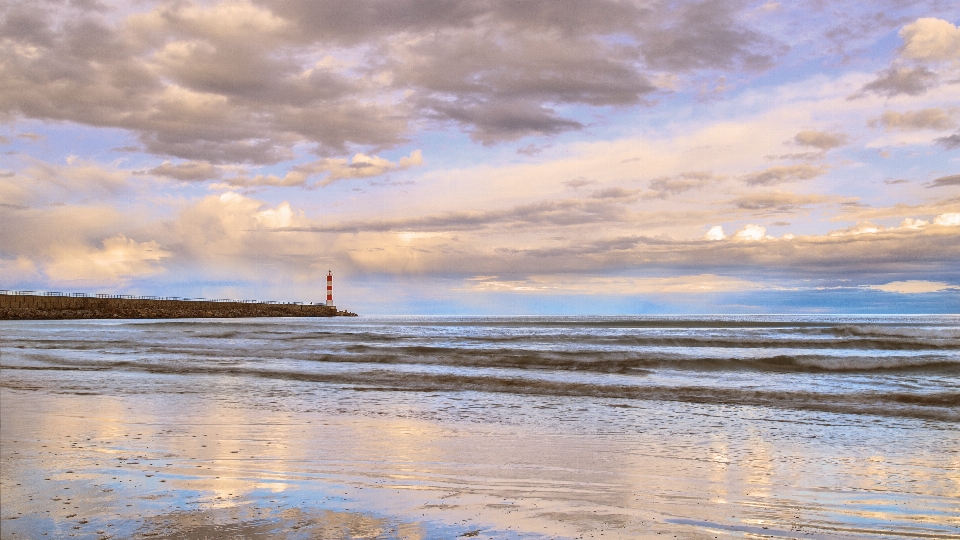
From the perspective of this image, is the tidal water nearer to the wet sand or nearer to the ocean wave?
the ocean wave

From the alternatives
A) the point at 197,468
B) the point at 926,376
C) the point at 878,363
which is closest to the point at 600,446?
the point at 197,468

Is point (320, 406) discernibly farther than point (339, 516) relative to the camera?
Yes

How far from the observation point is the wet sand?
4133mm

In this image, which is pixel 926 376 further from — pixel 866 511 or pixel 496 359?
pixel 866 511

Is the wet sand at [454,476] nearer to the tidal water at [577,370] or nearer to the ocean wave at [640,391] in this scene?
the ocean wave at [640,391]

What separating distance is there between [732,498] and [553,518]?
153 cm

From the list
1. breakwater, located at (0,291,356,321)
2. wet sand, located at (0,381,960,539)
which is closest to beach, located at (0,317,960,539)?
wet sand, located at (0,381,960,539)

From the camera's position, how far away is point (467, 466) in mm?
5816

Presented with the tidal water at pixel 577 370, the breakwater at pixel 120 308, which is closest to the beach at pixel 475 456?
the tidal water at pixel 577 370

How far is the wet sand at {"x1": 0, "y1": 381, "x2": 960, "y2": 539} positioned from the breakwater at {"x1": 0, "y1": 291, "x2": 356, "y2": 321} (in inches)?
2861

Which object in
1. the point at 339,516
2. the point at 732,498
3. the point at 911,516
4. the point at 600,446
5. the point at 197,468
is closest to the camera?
the point at 339,516

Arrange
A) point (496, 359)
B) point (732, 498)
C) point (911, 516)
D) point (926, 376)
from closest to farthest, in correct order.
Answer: point (911, 516) → point (732, 498) → point (926, 376) → point (496, 359)

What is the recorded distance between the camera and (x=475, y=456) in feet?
20.5

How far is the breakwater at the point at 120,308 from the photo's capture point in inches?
2761
